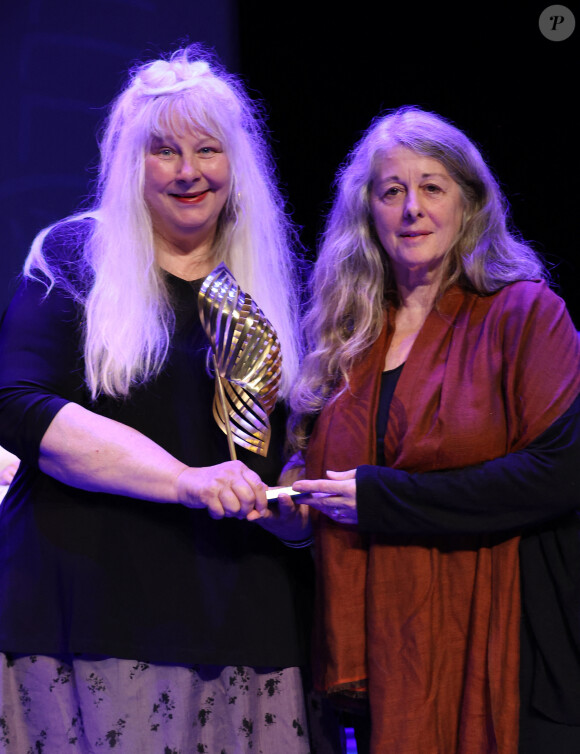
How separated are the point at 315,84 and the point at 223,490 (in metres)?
1.70

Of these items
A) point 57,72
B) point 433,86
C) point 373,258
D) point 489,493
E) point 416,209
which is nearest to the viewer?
point 489,493

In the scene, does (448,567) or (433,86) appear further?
(433,86)

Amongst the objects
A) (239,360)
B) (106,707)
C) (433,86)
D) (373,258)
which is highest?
(433,86)

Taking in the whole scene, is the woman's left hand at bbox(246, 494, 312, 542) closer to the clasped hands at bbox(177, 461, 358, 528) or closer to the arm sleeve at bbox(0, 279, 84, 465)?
the clasped hands at bbox(177, 461, 358, 528)

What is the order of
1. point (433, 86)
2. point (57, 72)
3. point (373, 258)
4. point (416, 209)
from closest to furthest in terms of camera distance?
point (416, 209) → point (373, 258) → point (433, 86) → point (57, 72)

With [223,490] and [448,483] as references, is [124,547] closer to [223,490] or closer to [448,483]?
[223,490]

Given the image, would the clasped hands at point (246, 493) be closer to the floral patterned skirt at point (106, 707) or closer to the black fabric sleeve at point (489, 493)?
the black fabric sleeve at point (489, 493)

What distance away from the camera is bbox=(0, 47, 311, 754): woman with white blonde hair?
155cm

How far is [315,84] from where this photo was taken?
2.81m

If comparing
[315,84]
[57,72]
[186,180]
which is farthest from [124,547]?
[57,72]

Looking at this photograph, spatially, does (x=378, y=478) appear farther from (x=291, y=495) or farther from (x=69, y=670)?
(x=69, y=670)

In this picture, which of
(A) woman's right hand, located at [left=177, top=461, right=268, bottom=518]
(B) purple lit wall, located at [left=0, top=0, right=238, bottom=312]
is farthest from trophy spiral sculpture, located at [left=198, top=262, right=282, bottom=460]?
(B) purple lit wall, located at [left=0, top=0, right=238, bottom=312]

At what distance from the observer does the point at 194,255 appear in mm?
1815

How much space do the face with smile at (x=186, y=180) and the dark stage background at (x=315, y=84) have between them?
41.8 inches
